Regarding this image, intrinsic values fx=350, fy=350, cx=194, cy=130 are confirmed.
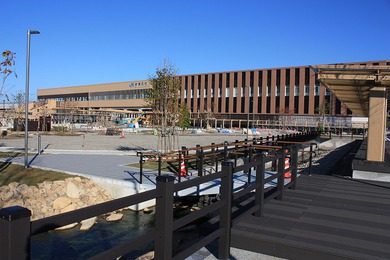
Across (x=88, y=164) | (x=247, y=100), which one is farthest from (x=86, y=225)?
(x=247, y=100)

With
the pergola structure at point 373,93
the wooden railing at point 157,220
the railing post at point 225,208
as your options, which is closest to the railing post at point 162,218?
the wooden railing at point 157,220

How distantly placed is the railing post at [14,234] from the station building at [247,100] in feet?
205

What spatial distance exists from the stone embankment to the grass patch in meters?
0.78

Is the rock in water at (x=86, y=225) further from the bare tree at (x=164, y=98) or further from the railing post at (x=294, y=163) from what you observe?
the bare tree at (x=164, y=98)

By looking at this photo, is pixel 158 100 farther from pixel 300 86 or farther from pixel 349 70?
pixel 300 86

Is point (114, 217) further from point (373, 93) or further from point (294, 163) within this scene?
point (373, 93)

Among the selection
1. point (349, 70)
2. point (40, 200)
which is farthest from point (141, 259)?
point (349, 70)

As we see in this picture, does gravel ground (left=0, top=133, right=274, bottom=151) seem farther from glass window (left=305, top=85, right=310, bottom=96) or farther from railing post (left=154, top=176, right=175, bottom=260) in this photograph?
glass window (left=305, top=85, right=310, bottom=96)

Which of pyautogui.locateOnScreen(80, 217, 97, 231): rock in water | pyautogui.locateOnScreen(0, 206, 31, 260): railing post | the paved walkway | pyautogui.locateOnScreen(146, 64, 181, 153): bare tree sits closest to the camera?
pyautogui.locateOnScreen(0, 206, 31, 260): railing post

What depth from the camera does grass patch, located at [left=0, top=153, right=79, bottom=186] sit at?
45.4ft

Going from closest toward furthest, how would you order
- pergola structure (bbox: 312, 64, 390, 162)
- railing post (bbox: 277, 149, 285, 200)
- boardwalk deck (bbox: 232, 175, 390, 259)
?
boardwalk deck (bbox: 232, 175, 390, 259)
railing post (bbox: 277, 149, 285, 200)
pergola structure (bbox: 312, 64, 390, 162)

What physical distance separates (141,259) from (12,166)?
40.8 ft

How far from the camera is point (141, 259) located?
254 inches

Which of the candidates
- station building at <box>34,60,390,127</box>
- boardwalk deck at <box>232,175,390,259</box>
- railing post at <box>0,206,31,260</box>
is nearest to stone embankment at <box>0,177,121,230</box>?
boardwalk deck at <box>232,175,390,259</box>
